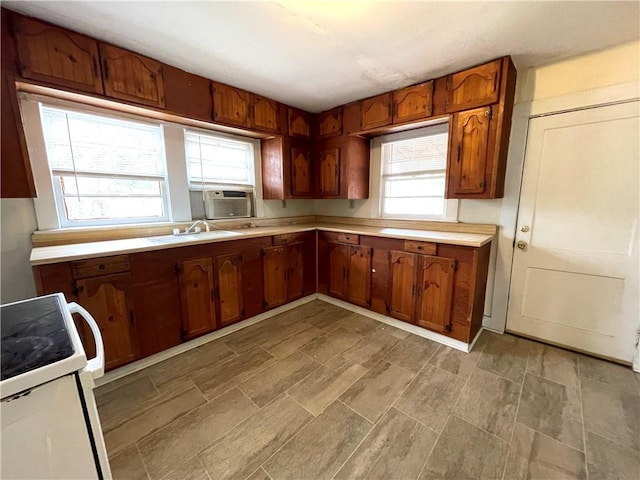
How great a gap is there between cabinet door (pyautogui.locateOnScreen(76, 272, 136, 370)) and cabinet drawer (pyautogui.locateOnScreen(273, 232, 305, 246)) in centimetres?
135

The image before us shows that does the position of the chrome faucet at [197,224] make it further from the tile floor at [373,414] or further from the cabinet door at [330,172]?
the cabinet door at [330,172]

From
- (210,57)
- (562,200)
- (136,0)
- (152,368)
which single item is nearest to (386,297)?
(562,200)

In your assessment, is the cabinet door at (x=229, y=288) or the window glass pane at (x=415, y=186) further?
the window glass pane at (x=415, y=186)

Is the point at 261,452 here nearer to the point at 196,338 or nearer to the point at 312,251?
the point at 196,338

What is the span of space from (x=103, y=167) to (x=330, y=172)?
2.28 metres

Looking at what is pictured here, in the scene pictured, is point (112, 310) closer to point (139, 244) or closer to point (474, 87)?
point (139, 244)

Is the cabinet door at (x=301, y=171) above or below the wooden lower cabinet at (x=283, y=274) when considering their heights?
above

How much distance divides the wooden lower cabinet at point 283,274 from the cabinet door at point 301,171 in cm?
74

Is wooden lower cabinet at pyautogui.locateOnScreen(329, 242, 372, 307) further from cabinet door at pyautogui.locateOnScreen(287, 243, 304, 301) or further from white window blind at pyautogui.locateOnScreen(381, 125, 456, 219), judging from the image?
white window blind at pyautogui.locateOnScreen(381, 125, 456, 219)

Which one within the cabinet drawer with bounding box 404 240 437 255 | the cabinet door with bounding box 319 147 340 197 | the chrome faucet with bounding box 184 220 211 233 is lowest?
the cabinet drawer with bounding box 404 240 437 255

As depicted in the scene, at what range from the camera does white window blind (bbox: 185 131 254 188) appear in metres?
2.71

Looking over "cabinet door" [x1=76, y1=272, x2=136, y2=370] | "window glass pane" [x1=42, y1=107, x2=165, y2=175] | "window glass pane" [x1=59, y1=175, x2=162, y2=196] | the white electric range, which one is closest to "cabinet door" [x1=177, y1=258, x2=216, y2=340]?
"cabinet door" [x1=76, y1=272, x2=136, y2=370]

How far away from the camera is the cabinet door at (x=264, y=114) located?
9.07 feet

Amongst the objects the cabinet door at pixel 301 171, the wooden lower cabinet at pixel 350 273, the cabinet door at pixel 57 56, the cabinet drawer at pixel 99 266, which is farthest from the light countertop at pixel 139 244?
the cabinet door at pixel 57 56
